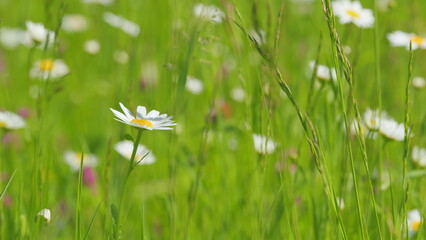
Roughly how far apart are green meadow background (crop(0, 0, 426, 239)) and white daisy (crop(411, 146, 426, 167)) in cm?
3

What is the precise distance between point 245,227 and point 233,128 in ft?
1.17

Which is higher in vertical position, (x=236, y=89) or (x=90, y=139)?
(x=236, y=89)

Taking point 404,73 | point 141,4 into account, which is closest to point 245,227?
point 404,73

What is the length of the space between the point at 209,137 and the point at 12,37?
4.36ft

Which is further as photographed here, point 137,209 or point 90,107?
point 90,107

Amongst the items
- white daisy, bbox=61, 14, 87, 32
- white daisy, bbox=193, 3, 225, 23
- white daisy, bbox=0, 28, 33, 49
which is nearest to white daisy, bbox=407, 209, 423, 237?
white daisy, bbox=193, 3, 225, 23

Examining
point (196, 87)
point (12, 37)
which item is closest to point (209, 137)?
point (196, 87)

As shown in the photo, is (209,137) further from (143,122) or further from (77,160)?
(143,122)

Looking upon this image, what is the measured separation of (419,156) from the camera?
1402mm

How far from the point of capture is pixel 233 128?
1.68 metres

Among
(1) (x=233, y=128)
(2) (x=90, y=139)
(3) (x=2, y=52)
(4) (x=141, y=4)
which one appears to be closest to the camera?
(1) (x=233, y=128)

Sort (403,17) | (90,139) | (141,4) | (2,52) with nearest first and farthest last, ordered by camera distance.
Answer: (90,139), (141,4), (2,52), (403,17)

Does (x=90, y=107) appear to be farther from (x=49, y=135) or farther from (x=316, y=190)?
(x=316, y=190)

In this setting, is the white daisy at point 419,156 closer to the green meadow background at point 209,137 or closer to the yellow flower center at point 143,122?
the green meadow background at point 209,137
